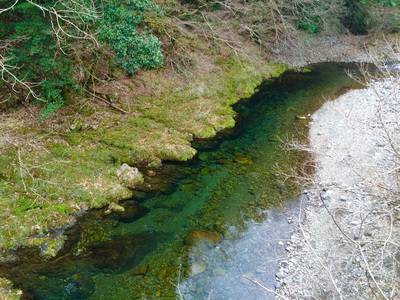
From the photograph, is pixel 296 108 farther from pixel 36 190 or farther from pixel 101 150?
pixel 36 190

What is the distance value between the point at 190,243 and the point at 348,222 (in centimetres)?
399

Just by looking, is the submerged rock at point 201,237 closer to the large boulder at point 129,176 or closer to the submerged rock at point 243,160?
the large boulder at point 129,176

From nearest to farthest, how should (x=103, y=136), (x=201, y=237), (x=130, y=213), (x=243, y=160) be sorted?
(x=201, y=237)
(x=130, y=213)
(x=103, y=136)
(x=243, y=160)

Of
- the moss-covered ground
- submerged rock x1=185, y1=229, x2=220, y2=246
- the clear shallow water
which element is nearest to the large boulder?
the moss-covered ground

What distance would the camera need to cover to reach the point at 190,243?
301 inches

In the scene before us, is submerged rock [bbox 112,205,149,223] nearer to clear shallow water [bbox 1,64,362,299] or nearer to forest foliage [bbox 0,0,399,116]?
clear shallow water [bbox 1,64,362,299]

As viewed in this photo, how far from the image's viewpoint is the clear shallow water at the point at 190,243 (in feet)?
21.5

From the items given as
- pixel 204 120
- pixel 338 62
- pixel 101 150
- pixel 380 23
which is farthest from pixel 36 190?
pixel 380 23

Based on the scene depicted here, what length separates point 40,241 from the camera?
23.8 ft

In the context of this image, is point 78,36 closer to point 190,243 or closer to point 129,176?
point 129,176

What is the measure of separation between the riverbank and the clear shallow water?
0.53m

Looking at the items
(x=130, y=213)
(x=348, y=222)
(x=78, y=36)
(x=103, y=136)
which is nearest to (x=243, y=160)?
(x=348, y=222)

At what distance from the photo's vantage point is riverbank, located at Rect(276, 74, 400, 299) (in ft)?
19.4

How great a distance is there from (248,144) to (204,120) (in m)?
2.24
